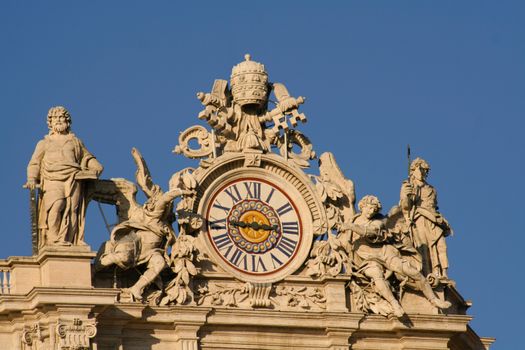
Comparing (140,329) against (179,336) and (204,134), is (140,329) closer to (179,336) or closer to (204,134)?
(179,336)

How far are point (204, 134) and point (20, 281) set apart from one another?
3.98 m

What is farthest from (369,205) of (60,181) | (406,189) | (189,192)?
(60,181)

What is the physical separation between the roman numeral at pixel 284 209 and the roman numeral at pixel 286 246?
402mm

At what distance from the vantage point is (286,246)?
4538 centimetres

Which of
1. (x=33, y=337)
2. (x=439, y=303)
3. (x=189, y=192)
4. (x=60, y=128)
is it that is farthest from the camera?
(x=439, y=303)

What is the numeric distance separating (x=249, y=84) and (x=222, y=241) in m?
2.59

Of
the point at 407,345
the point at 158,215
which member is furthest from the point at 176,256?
the point at 407,345

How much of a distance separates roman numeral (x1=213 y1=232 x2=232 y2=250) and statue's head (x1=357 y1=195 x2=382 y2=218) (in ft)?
7.45

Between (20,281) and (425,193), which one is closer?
(20,281)

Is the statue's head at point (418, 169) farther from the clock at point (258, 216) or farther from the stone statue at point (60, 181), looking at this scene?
the stone statue at point (60, 181)

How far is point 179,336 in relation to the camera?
43969mm

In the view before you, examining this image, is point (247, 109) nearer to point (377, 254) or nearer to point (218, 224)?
point (218, 224)

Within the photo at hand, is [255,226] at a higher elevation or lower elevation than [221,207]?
lower

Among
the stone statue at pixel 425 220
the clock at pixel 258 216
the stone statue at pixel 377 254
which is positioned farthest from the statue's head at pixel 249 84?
the stone statue at pixel 425 220
